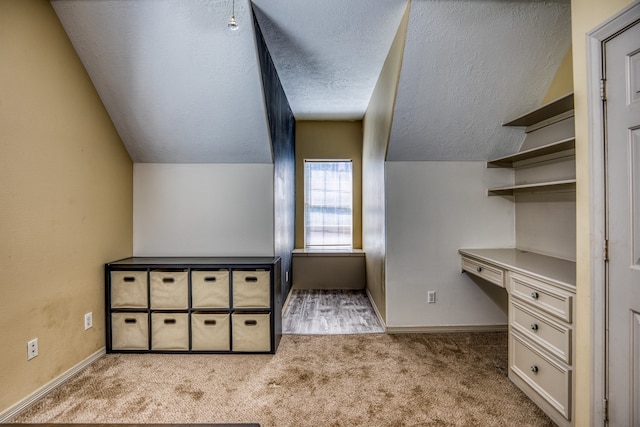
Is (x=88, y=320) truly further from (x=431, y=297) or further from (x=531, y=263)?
(x=531, y=263)

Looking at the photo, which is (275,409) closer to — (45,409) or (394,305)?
(45,409)

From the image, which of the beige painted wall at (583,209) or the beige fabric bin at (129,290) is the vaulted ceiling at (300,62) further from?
the beige fabric bin at (129,290)

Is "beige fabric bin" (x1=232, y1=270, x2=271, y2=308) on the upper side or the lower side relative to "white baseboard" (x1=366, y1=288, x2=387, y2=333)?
upper

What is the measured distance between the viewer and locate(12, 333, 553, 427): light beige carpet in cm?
185

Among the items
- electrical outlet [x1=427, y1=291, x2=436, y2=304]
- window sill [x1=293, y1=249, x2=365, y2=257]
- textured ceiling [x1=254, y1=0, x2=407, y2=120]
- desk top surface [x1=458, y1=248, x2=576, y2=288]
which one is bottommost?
electrical outlet [x1=427, y1=291, x2=436, y2=304]

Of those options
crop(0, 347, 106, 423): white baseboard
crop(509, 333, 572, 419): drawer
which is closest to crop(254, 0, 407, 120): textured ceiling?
crop(509, 333, 572, 419): drawer

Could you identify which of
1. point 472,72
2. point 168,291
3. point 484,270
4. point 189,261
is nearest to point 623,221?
point 484,270

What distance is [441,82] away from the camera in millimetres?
2512

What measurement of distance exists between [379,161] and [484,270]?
1.51 metres

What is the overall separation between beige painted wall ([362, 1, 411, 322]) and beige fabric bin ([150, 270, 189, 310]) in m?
1.89

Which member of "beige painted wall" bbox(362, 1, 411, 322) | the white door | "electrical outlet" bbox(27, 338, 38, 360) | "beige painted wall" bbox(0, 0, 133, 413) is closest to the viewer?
the white door

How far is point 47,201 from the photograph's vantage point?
2094 mm

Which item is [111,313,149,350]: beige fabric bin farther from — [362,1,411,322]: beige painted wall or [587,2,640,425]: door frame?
[587,2,640,425]: door frame

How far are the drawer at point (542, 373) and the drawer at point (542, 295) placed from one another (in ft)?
0.93
